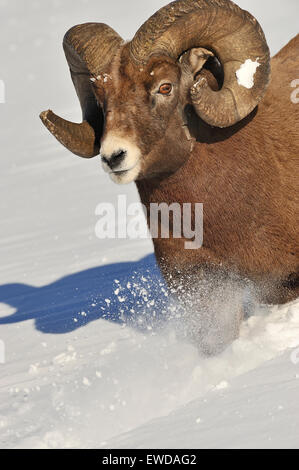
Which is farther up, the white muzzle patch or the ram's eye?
the ram's eye

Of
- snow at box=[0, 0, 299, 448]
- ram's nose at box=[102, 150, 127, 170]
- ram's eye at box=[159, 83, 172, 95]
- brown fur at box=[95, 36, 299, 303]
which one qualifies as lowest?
snow at box=[0, 0, 299, 448]

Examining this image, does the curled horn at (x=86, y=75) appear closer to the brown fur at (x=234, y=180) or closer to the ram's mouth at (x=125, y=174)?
the brown fur at (x=234, y=180)

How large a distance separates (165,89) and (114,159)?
0.68 metres

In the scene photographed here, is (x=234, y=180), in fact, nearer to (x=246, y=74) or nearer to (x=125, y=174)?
(x=246, y=74)

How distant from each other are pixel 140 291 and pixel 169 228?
2169 mm

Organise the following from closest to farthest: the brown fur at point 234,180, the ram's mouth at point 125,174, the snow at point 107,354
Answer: the snow at point 107,354 < the ram's mouth at point 125,174 < the brown fur at point 234,180

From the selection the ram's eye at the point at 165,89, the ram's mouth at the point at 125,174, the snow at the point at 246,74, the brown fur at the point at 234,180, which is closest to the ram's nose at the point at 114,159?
the ram's mouth at the point at 125,174

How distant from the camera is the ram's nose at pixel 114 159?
590 cm

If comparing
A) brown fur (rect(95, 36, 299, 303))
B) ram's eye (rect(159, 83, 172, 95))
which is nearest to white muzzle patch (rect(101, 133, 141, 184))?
brown fur (rect(95, 36, 299, 303))

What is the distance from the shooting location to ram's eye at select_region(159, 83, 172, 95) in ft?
20.2

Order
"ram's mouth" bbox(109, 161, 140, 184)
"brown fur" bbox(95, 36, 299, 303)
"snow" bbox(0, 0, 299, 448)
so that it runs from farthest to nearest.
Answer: "brown fur" bbox(95, 36, 299, 303)
"ram's mouth" bbox(109, 161, 140, 184)
"snow" bbox(0, 0, 299, 448)

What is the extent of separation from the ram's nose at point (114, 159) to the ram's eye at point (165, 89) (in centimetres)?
55

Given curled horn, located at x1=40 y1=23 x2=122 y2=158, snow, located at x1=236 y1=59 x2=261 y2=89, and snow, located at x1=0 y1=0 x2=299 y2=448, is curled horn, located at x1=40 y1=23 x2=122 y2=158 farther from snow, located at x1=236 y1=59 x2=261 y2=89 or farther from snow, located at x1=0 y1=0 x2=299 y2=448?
snow, located at x1=0 y1=0 x2=299 y2=448

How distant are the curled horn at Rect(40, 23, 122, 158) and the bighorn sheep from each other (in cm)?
1
